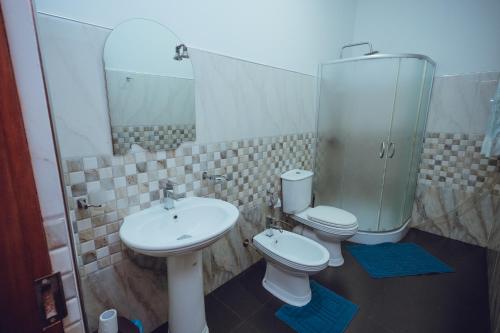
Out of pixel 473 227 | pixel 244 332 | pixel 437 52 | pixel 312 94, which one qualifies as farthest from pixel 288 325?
pixel 437 52

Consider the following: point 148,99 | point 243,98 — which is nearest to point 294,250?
point 243,98

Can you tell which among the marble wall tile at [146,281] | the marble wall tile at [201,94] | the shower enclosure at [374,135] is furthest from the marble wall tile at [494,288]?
the marble wall tile at [201,94]

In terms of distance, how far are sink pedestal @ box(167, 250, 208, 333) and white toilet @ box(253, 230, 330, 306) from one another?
0.58 meters

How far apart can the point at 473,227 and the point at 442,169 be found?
2.06ft

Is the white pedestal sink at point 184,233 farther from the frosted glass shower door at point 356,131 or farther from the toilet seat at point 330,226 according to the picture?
the frosted glass shower door at point 356,131

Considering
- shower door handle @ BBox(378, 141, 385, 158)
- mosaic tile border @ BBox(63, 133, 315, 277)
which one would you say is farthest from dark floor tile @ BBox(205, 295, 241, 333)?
shower door handle @ BBox(378, 141, 385, 158)

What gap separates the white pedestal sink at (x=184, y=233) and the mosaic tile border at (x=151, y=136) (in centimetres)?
33

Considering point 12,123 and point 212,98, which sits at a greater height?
point 212,98

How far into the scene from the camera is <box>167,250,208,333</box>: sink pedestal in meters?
1.23

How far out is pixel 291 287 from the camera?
1.72m

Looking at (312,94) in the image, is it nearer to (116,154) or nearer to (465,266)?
(116,154)

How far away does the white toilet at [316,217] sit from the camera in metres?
2.01

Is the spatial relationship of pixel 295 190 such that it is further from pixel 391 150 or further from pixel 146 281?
pixel 146 281

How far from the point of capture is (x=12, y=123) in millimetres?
345
